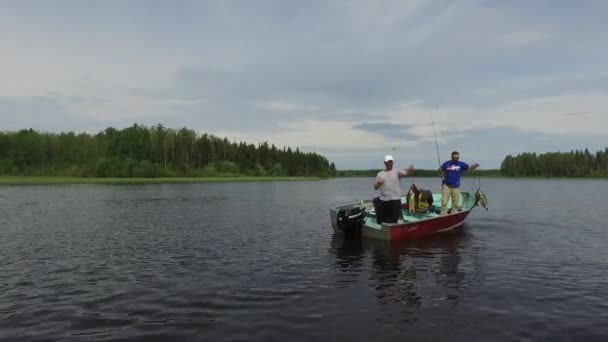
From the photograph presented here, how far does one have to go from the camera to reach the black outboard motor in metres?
16.8

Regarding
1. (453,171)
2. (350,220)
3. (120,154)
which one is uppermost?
(120,154)

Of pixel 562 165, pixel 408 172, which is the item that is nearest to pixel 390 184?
pixel 408 172

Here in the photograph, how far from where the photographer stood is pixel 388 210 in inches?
616

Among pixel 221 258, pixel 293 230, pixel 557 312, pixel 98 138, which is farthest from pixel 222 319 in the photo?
pixel 98 138

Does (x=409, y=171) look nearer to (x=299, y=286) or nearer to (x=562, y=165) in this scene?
(x=299, y=286)

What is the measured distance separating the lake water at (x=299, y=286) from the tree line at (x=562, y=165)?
18576 centimetres

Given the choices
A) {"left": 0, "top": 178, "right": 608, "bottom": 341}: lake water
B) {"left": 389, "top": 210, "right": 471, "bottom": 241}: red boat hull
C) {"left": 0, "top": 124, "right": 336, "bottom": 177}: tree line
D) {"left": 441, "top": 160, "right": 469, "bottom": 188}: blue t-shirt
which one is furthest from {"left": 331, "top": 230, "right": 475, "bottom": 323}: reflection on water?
{"left": 0, "top": 124, "right": 336, "bottom": 177}: tree line

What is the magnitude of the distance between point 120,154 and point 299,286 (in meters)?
129

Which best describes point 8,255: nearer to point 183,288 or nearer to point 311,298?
point 183,288

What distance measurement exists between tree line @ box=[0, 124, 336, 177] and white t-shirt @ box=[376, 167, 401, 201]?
107 m

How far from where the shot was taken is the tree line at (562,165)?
17138cm

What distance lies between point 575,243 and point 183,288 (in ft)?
53.8

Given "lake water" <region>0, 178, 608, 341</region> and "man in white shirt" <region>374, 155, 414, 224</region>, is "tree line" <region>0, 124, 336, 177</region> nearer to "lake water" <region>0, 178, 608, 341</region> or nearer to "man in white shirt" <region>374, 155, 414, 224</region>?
"lake water" <region>0, 178, 608, 341</region>

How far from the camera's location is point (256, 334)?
Answer: 24.1ft
